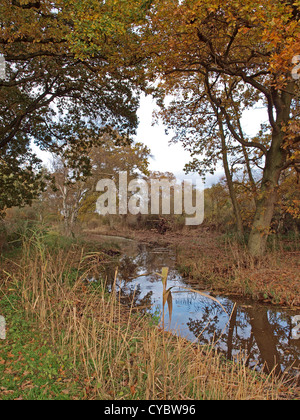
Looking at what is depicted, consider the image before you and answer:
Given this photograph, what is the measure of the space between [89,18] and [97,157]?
1784 centimetres

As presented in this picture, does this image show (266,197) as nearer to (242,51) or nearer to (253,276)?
(253,276)

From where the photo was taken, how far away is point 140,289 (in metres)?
8.23

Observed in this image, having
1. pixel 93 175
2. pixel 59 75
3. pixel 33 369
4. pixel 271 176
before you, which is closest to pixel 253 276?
pixel 271 176

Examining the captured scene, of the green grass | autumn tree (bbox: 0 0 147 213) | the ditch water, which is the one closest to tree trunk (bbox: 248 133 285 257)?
the ditch water

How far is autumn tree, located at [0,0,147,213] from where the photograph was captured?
234 inches

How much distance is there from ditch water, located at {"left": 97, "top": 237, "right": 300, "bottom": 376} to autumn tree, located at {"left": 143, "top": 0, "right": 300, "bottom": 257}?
3227 mm

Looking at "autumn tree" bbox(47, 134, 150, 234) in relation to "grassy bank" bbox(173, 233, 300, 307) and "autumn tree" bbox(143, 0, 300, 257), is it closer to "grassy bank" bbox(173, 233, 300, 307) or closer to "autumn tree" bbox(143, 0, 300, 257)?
"autumn tree" bbox(143, 0, 300, 257)

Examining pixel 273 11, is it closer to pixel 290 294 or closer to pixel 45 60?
pixel 290 294

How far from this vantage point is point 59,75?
952 centimetres

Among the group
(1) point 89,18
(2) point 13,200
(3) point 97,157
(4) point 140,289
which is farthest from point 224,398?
(3) point 97,157

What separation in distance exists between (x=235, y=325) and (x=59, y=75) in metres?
8.83

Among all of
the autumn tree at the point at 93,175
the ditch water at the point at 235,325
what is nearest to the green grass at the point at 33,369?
the ditch water at the point at 235,325

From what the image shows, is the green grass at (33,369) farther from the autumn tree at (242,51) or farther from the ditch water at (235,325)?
the autumn tree at (242,51)

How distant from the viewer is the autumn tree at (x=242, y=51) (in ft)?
17.9
